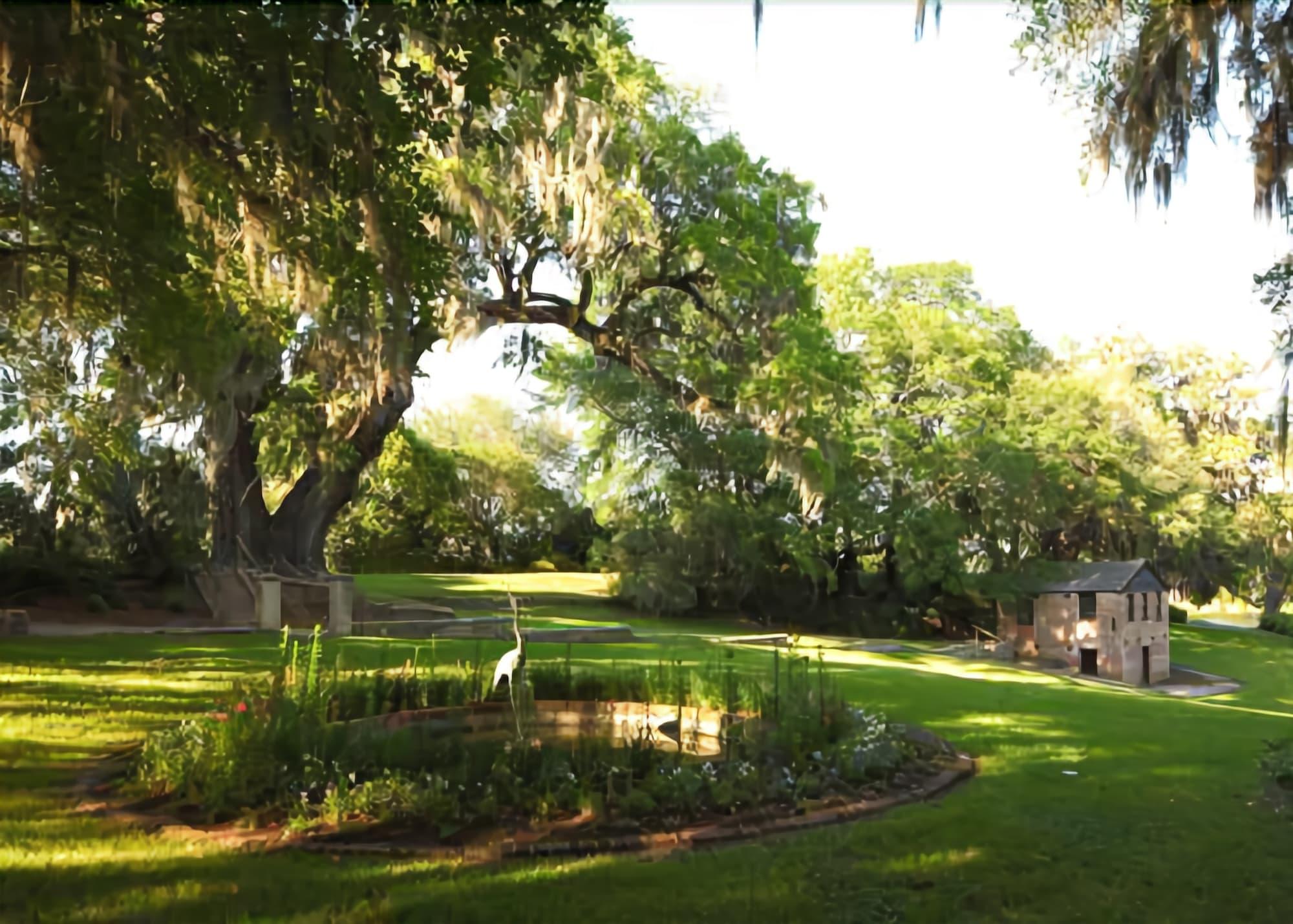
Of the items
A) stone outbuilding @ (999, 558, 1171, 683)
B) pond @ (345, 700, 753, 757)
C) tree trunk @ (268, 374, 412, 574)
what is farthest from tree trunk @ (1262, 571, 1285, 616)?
pond @ (345, 700, 753, 757)

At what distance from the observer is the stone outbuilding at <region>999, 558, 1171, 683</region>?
3080 centimetres

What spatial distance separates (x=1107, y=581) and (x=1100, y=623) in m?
1.38

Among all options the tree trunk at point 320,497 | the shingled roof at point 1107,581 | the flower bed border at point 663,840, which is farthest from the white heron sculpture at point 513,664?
the shingled roof at point 1107,581

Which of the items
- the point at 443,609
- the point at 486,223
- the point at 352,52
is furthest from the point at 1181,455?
the point at 352,52

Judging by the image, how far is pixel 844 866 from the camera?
5.13 meters

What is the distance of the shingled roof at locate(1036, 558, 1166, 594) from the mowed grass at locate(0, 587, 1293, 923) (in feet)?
77.5

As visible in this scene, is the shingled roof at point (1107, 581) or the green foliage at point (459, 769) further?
the shingled roof at point (1107, 581)

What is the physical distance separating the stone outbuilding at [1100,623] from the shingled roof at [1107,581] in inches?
0.7

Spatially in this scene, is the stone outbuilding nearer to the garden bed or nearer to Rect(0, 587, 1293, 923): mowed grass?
Rect(0, 587, 1293, 923): mowed grass

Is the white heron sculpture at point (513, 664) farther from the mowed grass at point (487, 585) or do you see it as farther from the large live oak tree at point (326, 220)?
the mowed grass at point (487, 585)

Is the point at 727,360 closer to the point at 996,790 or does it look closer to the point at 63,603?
the point at 63,603

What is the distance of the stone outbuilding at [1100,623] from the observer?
30797 mm

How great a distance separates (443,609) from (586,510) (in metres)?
17.6

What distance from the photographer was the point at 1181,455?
39.2m
